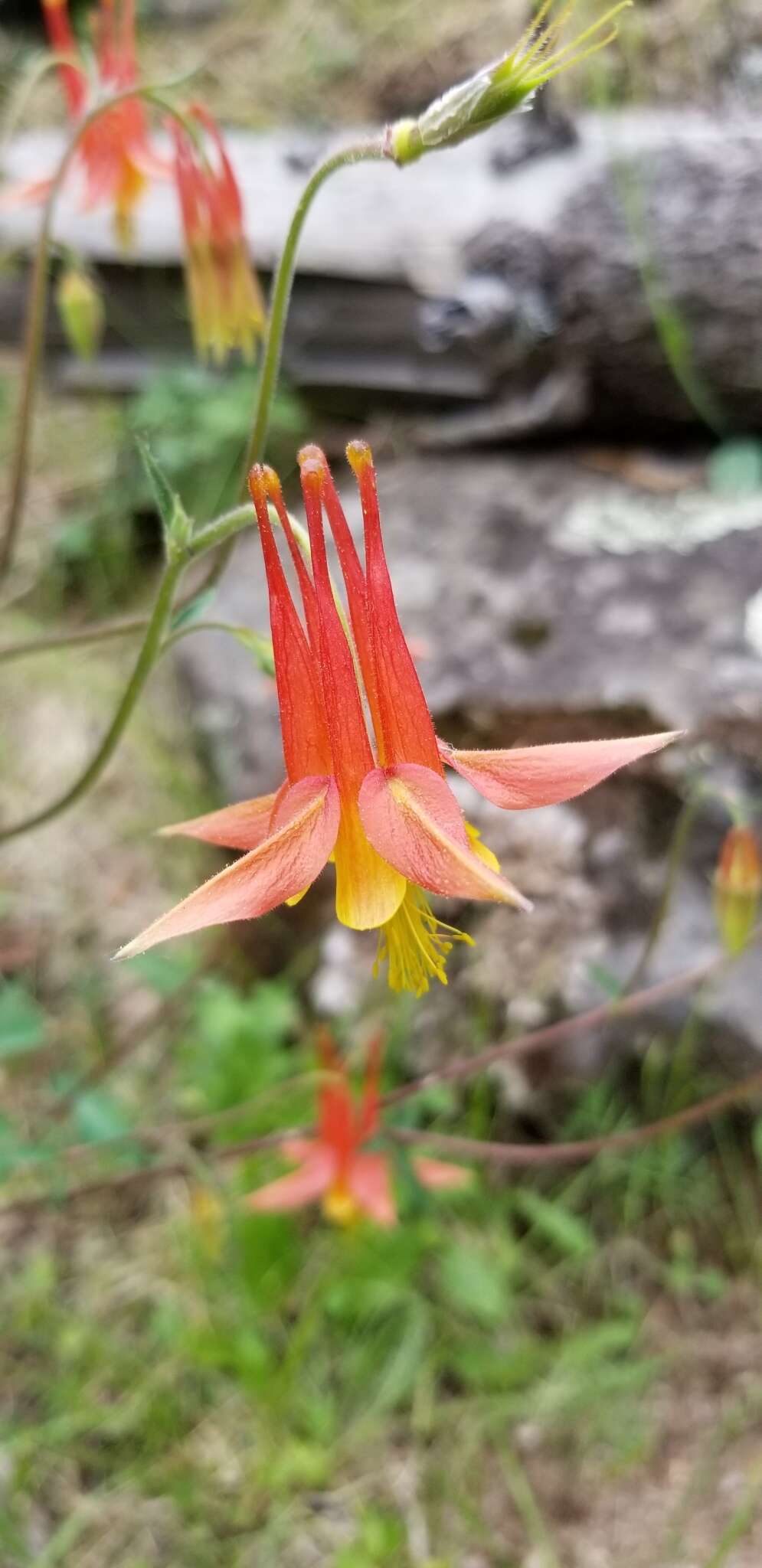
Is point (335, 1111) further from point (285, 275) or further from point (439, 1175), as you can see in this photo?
point (285, 275)

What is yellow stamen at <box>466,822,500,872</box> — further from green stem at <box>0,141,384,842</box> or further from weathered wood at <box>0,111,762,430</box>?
weathered wood at <box>0,111,762,430</box>

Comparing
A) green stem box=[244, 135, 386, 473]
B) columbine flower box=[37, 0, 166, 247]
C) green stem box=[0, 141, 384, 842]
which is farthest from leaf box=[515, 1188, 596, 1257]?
columbine flower box=[37, 0, 166, 247]

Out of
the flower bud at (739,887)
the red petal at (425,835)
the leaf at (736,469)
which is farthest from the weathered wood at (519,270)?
the red petal at (425,835)

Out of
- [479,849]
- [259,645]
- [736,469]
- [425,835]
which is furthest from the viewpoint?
[736,469]

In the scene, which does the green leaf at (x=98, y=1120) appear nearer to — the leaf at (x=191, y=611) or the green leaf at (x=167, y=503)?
the leaf at (x=191, y=611)

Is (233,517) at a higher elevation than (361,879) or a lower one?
higher

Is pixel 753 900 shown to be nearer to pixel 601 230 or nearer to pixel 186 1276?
pixel 186 1276

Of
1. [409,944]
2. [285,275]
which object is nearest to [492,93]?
[285,275]
